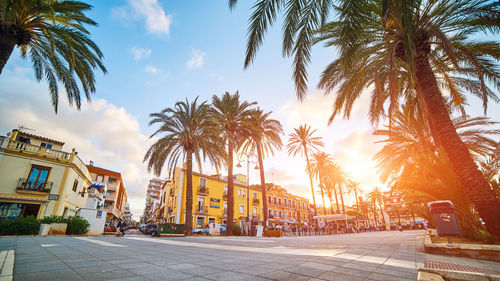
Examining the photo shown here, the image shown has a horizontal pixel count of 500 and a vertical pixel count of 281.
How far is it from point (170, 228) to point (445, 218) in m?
17.9

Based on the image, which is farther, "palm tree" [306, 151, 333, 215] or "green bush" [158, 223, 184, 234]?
"palm tree" [306, 151, 333, 215]

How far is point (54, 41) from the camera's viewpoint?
26.7ft

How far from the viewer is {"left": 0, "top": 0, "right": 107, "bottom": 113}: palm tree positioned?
6.54 metres

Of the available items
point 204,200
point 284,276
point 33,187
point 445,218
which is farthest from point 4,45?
point 204,200

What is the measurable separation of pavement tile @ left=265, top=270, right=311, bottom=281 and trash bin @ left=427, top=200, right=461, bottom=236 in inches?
230

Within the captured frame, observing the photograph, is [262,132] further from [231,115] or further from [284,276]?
[284,276]

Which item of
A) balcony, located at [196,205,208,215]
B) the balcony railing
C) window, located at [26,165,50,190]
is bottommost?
balcony, located at [196,205,208,215]

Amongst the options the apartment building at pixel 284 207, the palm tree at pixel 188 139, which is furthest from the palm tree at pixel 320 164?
the palm tree at pixel 188 139

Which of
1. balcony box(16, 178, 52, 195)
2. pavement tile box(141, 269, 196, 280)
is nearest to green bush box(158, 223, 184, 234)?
balcony box(16, 178, 52, 195)

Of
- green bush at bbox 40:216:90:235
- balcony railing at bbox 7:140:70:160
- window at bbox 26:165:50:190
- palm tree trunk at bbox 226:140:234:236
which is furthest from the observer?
palm tree trunk at bbox 226:140:234:236

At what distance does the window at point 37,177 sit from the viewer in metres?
18.1

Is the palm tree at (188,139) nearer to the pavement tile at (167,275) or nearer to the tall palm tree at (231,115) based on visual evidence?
the tall palm tree at (231,115)

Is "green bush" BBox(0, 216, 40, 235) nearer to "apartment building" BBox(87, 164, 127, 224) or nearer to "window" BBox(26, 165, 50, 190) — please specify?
"window" BBox(26, 165, 50, 190)

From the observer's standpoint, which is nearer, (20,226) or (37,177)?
(20,226)
